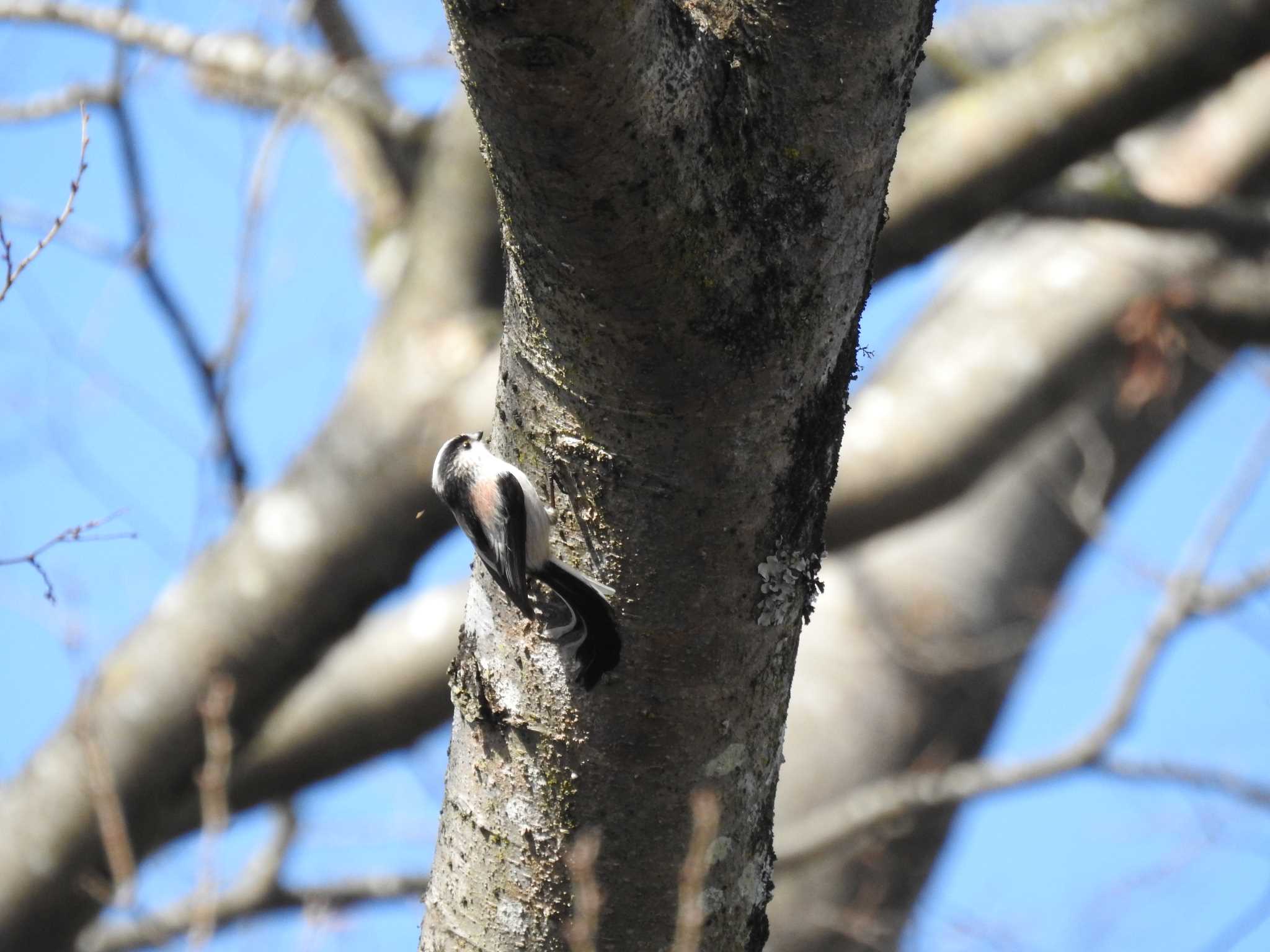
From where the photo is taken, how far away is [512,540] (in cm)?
127

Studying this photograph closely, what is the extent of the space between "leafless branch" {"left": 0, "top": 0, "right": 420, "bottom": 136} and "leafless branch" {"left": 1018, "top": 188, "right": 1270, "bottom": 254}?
7.11ft

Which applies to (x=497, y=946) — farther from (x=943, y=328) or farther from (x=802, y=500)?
(x=943, y=328)

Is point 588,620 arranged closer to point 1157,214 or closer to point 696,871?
point 696,871

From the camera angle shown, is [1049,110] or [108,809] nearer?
[1049,110]

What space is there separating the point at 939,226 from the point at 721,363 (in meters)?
2.07

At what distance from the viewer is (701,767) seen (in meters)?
1.27

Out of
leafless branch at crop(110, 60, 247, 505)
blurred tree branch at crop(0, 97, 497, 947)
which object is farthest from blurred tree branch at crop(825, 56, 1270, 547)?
leafless branch at crop(110, 60, 247, 505)

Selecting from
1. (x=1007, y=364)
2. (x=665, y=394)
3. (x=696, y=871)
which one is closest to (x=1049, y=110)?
(x=1007, y=364)

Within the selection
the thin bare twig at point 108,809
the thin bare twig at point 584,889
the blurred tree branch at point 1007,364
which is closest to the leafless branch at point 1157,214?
the blurred tree branch at point 1007,364

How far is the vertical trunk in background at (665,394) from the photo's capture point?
1058 mm

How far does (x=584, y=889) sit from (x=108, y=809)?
227cm

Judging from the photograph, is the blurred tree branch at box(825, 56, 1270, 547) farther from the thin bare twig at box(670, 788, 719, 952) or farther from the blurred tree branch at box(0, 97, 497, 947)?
the thin bare twig at box(670, 788, 719, 952)

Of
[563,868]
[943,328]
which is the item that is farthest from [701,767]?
[943,328]

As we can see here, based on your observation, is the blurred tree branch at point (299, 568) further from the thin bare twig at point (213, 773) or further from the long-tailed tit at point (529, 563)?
the long-tailed tit at point (529, 563)
